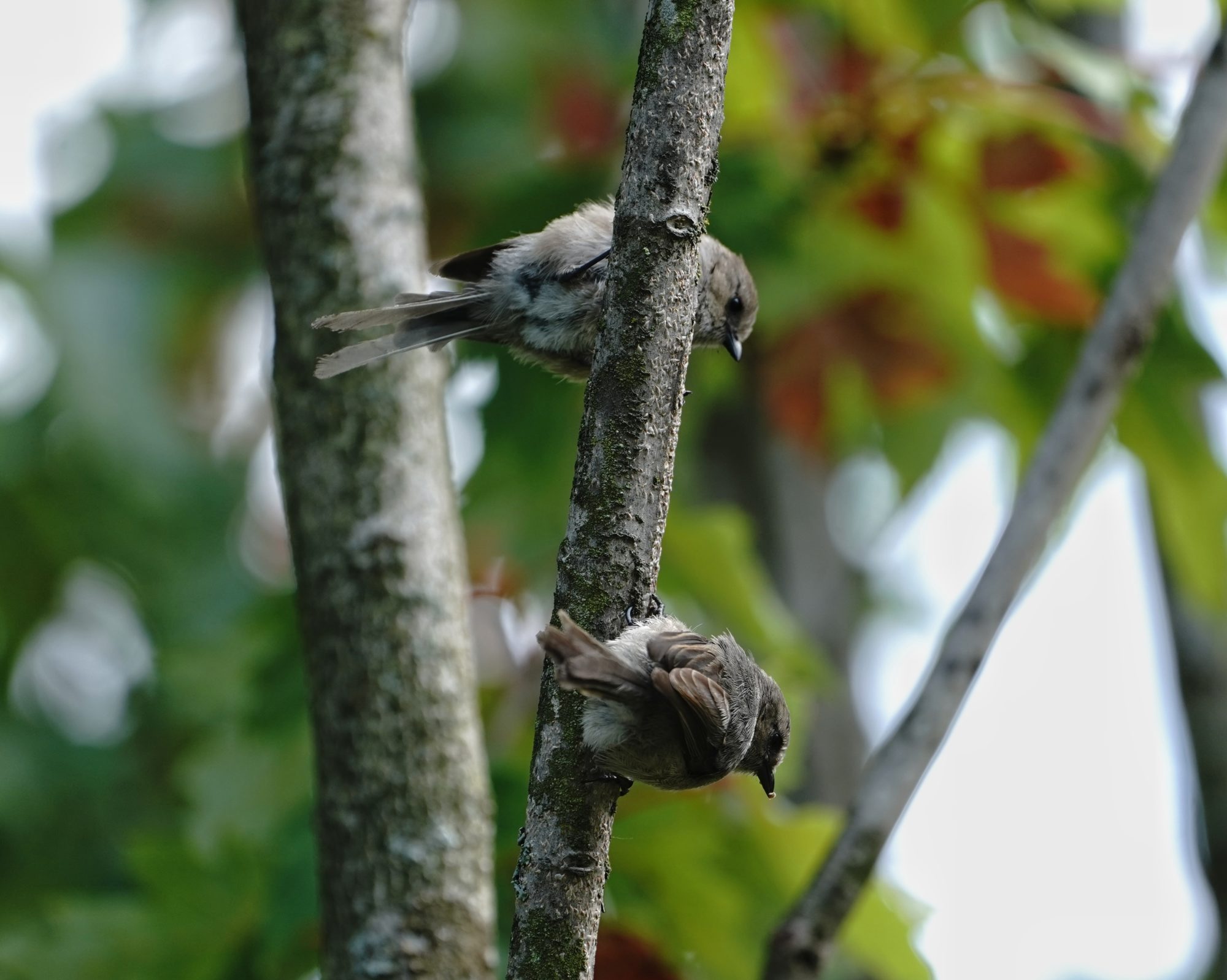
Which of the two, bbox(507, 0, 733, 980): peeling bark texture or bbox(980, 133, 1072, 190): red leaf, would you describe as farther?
bbox(980, 133, 1072, 190): red leaf

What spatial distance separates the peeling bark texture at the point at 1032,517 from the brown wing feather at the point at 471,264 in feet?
4.41

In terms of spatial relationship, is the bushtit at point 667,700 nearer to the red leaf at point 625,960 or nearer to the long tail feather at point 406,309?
the red leaf at point 625,960

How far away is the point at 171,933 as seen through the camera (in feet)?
Result: 9.98

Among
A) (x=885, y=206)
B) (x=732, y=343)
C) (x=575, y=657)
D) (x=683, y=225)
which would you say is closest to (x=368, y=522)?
(x=575, y=657)

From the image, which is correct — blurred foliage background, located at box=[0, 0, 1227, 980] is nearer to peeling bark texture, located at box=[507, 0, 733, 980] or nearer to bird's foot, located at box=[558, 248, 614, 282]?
bird's foot, located at box=[558, 248, 614, 282]

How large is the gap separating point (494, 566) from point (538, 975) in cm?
226

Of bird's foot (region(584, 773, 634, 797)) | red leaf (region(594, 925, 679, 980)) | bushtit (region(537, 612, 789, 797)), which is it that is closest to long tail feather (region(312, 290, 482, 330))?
bushtit (region(537, 612, 789, 797))

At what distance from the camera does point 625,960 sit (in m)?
2.88

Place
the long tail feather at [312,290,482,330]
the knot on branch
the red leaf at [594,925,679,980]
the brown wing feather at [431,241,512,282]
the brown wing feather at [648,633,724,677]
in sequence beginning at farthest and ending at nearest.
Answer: the brown wing feather at [431,241,512,282], the red leaf at [594,925,679,980], the long tail feather at [312,290,482,330], the brown wing feather at [648,633,724,677], the knot on branch

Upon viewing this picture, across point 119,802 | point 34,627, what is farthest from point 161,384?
point 119,802

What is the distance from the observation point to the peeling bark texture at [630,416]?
169 centimetres

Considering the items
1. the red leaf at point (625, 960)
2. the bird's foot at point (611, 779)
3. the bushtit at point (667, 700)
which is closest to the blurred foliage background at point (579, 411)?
the red leaf at point (625, 960)

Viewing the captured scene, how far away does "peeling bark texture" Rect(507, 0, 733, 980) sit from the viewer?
5.54ft

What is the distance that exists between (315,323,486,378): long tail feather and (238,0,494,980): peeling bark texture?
53mm
